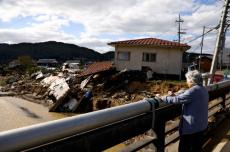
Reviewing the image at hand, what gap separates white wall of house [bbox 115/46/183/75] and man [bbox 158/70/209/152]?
97.9ft

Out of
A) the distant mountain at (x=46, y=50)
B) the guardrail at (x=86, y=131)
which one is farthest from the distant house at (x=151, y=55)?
the distant mountain at (x=46, y=50)

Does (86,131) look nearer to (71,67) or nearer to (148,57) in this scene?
(148,57)

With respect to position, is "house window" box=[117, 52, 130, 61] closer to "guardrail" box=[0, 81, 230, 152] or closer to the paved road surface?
the paved road surface

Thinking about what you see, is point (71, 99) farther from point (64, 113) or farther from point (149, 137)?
point (149, 137)

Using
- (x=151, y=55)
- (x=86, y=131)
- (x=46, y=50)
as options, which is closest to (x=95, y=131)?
(x=86, y=131)

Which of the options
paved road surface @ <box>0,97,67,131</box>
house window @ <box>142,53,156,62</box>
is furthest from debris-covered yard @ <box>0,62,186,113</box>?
house window @ <box>142,53,156,62</box>

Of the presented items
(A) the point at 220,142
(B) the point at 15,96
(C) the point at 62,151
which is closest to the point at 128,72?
(B) the point at 15,96

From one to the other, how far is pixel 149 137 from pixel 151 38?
32772 millimetres

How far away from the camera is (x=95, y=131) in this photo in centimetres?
362

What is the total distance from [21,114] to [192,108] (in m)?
20.8

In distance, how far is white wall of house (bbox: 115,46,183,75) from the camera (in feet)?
114

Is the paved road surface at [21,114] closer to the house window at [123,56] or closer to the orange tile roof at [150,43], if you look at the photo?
the house window at [123,56]

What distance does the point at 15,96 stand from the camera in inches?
1380

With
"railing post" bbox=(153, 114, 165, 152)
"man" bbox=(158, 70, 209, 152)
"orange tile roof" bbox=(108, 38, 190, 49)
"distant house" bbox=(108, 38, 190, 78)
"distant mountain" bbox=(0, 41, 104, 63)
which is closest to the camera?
"man" bbox=(158, 70, 209, 152)
